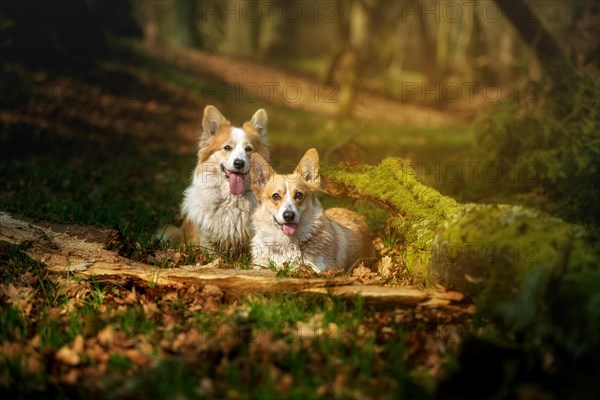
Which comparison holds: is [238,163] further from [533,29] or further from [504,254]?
[533,29]

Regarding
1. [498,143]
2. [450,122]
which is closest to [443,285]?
[498,143]

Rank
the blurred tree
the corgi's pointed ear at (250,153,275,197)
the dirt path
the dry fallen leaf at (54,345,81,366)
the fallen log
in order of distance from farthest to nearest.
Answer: the dirt path, the blurred tree, the corgi's pointed ear at (250,153,275,197), the fallen log, the dry fallen leaf at (54,345,81,366)

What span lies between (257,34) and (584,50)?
21285 millimetres

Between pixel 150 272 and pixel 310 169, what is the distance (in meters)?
1.95

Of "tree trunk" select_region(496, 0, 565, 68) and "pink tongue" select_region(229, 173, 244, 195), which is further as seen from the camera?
"tree trunk" select_region(496, 0, 565, 68)

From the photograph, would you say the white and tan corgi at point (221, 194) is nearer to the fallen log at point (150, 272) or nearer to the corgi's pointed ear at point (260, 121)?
the corgi's pointed ear at point (260, 121)

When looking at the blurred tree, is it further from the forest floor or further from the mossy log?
the mossy log

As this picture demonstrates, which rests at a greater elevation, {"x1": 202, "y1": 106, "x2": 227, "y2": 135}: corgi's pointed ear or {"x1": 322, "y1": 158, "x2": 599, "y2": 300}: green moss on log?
{"x1": 202, "y1": 106, "x2": 227, "y2": 135}: corgi's pointed ear

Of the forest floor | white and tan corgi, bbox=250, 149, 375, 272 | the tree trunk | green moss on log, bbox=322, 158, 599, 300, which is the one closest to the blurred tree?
the forest floor

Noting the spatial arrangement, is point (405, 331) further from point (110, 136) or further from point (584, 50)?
point (110, 136)

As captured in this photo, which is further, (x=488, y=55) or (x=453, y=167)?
(x=488, y=55)

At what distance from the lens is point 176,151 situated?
10898 millimetres

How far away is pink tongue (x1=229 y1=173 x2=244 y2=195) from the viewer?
19.0 ft

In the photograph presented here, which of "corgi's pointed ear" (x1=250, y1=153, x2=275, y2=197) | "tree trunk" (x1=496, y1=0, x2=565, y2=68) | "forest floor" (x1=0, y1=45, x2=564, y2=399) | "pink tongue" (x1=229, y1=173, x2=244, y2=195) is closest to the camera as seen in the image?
"forest floor" (x1=0, y1=45, x2=564, y2=399)
